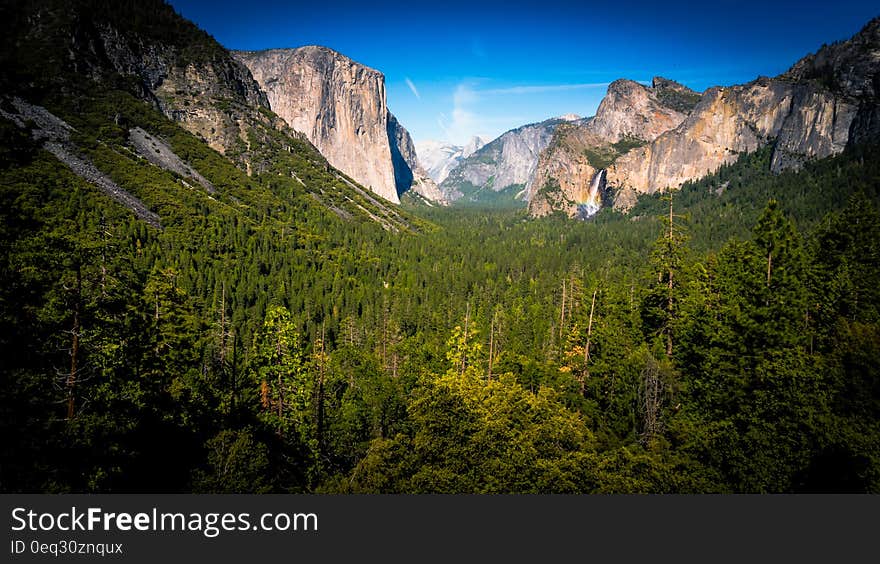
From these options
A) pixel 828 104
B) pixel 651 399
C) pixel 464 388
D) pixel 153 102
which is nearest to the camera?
pixel 464 388

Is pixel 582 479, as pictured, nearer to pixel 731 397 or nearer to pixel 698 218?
pixel 731 397

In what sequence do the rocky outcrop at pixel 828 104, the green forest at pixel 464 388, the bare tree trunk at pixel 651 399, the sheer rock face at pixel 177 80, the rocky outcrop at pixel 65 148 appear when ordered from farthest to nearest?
1. the rocky outcrop at pixel 828 104
2. the sheer rock face at pixel 177 80
3. the rocky outcrop at pixel 65 148
4. the bare tree trunk at pixel 651 399
5. the green forest at pixel 464 388

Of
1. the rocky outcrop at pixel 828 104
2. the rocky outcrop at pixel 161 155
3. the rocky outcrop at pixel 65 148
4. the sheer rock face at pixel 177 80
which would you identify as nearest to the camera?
the rocky outcrop at pixel 65 148

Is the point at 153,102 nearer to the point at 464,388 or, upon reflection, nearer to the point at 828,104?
the point at 464,388

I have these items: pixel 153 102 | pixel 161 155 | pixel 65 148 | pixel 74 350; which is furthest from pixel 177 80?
pixel 74 350

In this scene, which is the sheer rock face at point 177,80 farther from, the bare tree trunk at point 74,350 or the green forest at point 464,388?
the bare tree trunk at point 74,350

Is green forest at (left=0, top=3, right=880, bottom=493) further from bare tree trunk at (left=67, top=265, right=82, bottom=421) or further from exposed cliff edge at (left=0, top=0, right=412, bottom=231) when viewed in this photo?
exposed cliff edge at (left=0, top=0, right=412, bottom=231)

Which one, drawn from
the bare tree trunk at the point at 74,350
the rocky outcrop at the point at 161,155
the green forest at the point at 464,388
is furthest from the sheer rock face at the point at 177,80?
the bare tree trunk at the point at 74,350

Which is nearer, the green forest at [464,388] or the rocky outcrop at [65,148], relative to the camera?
the green forest at [464,388]

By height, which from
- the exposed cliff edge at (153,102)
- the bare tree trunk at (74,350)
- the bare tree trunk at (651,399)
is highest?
the exposed cliff edge at (153,102)

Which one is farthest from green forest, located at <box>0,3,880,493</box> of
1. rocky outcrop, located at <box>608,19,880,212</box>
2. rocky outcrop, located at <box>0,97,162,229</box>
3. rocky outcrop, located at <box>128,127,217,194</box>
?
rocky outcrop, located at <box>608,19,880,212</box>

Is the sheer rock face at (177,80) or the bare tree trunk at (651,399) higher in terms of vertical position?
the sheer rock face at (177,80)
